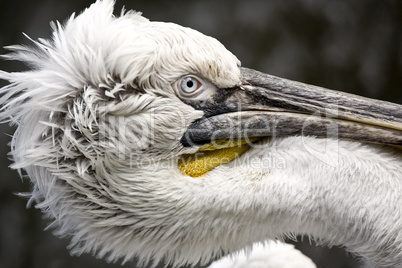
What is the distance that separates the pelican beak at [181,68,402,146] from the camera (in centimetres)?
155

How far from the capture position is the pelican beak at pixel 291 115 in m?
1.55

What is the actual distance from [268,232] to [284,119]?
1.19ft

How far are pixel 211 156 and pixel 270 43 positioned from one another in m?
3.01

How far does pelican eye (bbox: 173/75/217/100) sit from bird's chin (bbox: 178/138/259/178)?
0.15 metres

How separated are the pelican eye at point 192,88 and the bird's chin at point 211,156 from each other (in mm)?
154

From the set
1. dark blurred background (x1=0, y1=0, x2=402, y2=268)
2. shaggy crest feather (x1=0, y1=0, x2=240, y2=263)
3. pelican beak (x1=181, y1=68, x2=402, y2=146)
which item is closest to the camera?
shaggy crest feather (x1=0, y1=0, x2=240, y2=263)

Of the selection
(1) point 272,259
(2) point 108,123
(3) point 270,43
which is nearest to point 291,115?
(2) point 108,123

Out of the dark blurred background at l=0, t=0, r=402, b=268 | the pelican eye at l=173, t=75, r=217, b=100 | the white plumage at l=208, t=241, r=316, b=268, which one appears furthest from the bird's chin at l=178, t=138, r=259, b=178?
A: the dark blurred background at l=0, t=0, r=402, b=268

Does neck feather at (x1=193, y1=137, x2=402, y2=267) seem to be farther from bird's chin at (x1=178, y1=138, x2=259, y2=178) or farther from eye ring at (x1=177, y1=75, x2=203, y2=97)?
eye ring at (x1=177, y1=75, x2=203, y2=97)

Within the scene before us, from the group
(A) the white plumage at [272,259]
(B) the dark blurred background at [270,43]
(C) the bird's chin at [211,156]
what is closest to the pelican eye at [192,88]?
(C) the bird's chin at [211,156]

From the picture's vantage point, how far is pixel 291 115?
1.58 m

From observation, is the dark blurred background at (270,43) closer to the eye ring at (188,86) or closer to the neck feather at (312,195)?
the neck feather at (312,195)

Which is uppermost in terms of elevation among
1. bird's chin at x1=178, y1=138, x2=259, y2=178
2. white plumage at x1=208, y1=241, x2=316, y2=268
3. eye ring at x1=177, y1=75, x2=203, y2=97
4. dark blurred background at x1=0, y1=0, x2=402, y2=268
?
dark blurred background at x1=0, y1=0, x2=402, y2=268

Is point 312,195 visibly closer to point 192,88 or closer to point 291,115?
point 291,115
